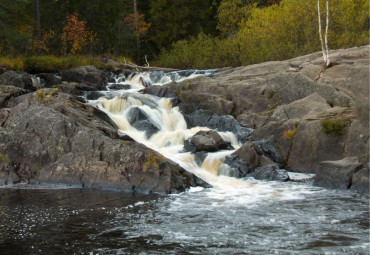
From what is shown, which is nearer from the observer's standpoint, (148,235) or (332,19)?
(148,235)

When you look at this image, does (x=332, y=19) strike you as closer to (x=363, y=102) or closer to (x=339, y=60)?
(x=339, y=60)

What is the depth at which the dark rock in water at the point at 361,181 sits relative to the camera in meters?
12.5

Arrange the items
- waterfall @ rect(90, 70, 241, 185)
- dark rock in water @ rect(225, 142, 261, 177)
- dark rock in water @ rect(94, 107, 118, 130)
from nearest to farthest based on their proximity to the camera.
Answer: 1. dark rock in water @ rect(225, 142, 261, 177)
2. waterfall @ rect(90, 70, 241, 185)
3. dark rock in water @ rect(94, 107, 118, 130)

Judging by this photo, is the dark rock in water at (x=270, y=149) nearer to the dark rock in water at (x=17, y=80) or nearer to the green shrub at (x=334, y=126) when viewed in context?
the green shrub at (x=334, y=126)

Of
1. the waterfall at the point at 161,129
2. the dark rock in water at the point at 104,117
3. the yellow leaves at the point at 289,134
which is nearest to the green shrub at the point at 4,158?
the dark rock in water at the point at 104,117

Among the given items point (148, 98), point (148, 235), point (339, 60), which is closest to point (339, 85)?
point (339, 60)

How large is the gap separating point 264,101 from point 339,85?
3237 mm

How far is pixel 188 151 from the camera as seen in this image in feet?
54.2

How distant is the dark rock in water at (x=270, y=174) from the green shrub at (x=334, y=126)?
8.12ft

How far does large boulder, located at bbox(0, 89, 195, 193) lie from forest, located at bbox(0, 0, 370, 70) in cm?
1292

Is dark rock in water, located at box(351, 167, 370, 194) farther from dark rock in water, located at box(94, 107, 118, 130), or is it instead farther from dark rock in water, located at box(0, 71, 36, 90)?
dark rock in water, located at box(0, 71, 36, 90)

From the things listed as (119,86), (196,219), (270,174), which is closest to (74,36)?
(119,86)

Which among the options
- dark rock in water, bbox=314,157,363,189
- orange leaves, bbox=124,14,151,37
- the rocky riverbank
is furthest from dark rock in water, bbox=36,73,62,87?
orange leaves, bbox=124,14,151,37

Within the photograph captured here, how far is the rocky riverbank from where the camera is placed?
13.5 meters
